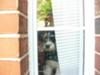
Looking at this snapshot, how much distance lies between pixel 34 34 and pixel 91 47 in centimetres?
35

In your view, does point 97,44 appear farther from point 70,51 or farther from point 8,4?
point 8,4

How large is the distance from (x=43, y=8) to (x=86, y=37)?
31cm

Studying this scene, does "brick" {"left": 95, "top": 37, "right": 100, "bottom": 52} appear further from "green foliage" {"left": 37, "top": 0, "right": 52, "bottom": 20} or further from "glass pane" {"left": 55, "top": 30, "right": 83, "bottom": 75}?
"green foliage" {"left": 37, "top": 0, "right": 52, "bottom": 20}

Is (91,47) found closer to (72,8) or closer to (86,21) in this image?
(86,21)

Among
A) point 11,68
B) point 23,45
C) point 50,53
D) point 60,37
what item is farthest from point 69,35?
point 11,68

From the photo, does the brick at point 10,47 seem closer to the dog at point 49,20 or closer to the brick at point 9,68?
the brick at point 9,68

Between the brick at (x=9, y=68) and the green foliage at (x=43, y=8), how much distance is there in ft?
1.17

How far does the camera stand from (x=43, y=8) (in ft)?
4.99

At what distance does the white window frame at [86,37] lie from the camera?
1487mm

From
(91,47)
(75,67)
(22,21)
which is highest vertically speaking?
(22,21)

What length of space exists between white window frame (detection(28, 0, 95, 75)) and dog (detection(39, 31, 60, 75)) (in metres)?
0.06

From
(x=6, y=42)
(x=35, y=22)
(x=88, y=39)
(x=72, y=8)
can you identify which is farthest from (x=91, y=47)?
(x=6, y=42)

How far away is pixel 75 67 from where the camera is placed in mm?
1514

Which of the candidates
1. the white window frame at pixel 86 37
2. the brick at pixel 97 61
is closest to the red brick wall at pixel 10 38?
the white window frame at pixel 86 37
